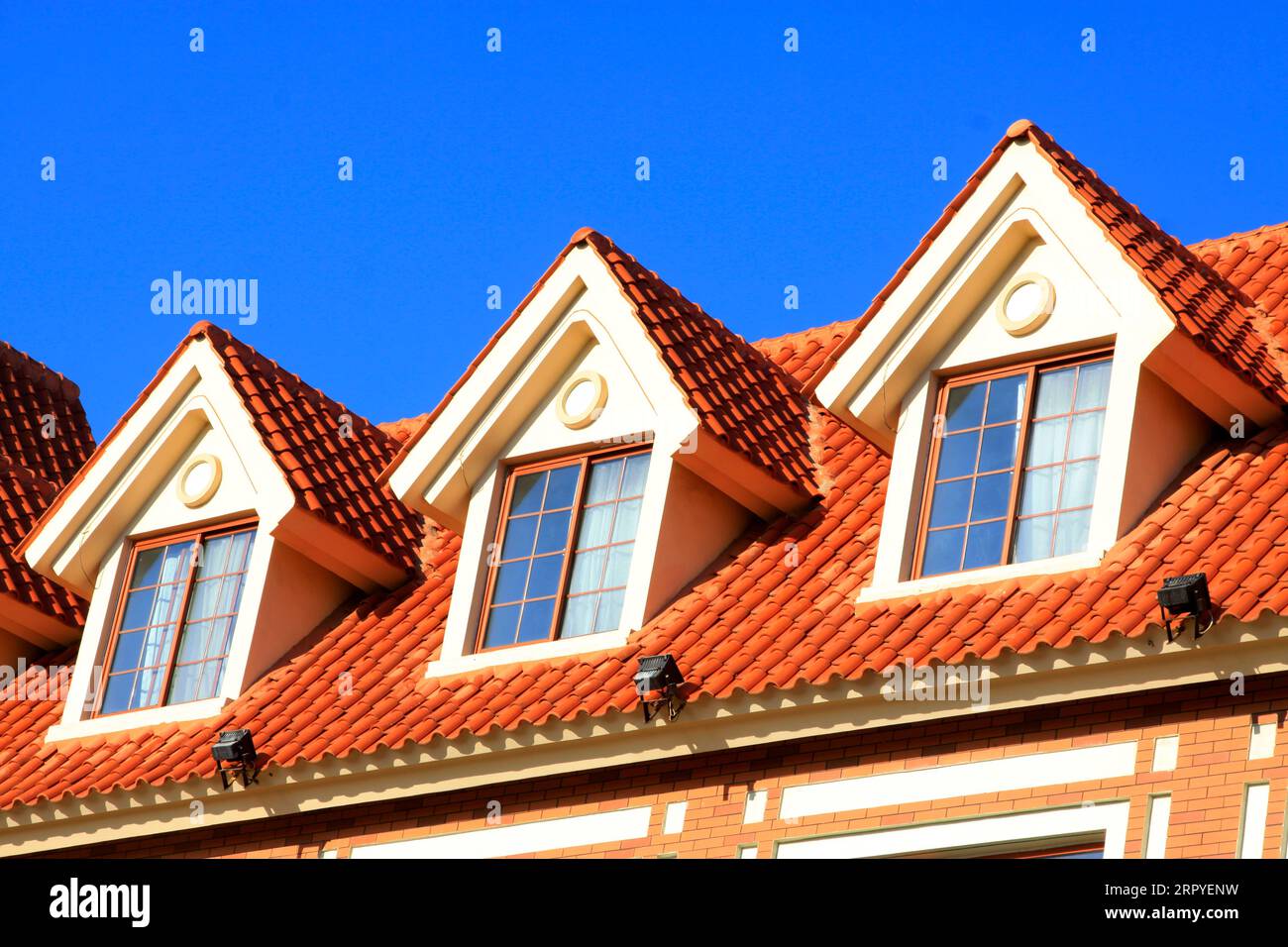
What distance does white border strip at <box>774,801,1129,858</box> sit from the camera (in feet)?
44.8

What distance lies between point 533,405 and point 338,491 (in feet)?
7.15

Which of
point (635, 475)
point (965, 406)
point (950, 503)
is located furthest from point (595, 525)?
point (965, 406)

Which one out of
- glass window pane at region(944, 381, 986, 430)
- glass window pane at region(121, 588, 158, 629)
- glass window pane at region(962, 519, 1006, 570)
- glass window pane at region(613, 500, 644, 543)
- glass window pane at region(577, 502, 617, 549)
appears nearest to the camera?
glass window pane at region(962, 519, 1006, 570)

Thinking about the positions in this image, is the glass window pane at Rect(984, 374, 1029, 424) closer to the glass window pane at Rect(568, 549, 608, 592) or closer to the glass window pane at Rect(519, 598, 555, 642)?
the glass window pane at Rect(568, 549, 608, 592)

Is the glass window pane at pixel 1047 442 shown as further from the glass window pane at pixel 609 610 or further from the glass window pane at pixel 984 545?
the glass window pane at pixel 609 610

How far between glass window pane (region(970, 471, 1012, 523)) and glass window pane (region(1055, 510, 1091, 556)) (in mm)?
434

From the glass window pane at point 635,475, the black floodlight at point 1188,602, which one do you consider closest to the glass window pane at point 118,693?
the glass window pane at point 635,475

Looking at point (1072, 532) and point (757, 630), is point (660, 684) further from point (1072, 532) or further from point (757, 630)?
point (1072, 532)

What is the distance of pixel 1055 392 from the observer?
52.3 ft

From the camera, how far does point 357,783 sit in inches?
645

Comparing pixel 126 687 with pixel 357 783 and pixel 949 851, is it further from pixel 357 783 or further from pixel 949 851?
pixel 949 851

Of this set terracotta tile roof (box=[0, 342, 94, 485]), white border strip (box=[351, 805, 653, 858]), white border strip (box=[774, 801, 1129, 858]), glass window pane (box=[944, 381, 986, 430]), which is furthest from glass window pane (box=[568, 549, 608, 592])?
terracotta tile roof (box=[0, 342, 94, 485])

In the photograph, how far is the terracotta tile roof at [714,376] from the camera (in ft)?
57.1
